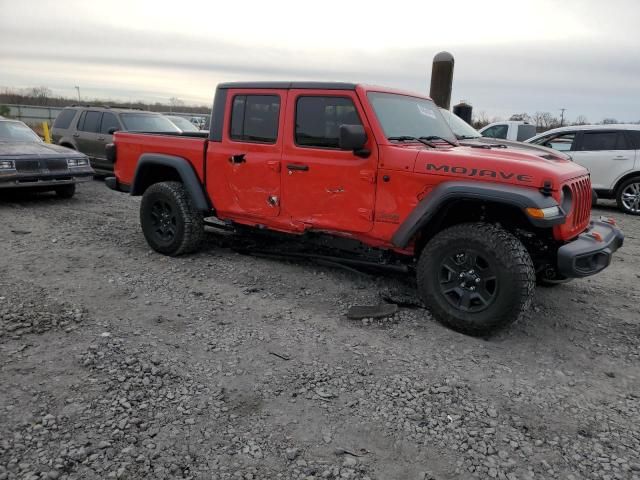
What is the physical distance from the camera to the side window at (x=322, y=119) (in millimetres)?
4531

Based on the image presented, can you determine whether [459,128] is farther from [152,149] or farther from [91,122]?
[91,122]

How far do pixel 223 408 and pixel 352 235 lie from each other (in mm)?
2117

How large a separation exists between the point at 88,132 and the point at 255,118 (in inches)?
314

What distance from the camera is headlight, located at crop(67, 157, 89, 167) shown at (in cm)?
906

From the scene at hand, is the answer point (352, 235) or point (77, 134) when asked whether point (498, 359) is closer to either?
point (352, 235)

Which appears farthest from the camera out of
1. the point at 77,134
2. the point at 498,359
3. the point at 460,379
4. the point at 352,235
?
the point at 77,134

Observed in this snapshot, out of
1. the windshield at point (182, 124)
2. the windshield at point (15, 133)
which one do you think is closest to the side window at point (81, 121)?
the windshield at point (182, 124)

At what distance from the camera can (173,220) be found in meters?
5.88

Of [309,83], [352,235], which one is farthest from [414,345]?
[309,83]

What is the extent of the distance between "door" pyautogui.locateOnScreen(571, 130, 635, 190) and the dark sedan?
31.5ft

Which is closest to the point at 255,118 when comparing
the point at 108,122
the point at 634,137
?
the point at 108,122

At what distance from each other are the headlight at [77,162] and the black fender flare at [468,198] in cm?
707

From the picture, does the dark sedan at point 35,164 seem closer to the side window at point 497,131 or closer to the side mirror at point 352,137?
the side mirror at point 352,137

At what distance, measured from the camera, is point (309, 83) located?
4.77m
